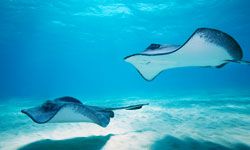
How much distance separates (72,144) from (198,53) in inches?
121

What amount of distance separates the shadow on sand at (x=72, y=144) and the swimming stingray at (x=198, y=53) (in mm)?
1821

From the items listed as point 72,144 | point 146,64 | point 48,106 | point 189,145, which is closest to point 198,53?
point 146,64

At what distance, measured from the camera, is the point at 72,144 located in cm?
435

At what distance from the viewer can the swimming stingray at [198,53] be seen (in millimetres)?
3340

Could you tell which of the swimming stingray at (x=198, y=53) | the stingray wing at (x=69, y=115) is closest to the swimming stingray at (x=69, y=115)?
the stingray wing at (x=69, y=115)

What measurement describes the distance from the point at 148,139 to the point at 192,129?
1546mm

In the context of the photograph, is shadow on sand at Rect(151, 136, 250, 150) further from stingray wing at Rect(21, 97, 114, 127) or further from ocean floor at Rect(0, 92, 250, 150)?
stingray wing at Rect(21, 97, 114, 127)

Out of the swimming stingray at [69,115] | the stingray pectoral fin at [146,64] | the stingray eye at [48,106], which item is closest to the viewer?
the swimming stingray at [69,115]

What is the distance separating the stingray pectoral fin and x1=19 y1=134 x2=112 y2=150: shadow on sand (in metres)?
1.76

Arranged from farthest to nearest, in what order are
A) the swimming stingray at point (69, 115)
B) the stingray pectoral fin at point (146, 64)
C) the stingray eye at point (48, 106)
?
the stingray pectoral fin at point (146, 64)
the stingray eye at point (48, 106)
the swimming stingray at point (69, 115)

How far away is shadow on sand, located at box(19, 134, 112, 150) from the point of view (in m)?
4.14

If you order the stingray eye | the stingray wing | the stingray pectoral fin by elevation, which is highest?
the stingray pectoral fin

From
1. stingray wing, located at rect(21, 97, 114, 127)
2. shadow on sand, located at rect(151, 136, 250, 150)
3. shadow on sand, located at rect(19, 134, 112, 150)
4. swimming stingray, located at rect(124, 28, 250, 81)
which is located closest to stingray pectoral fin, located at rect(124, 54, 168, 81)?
swimming stingray, located at rect(124, 28, 250, 81)

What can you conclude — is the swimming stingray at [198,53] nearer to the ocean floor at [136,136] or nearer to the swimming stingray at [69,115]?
the swimming stingray at [69,115]
